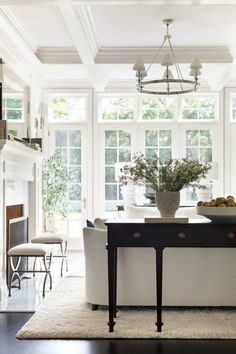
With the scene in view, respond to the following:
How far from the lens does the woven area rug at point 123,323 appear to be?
3.64 meters

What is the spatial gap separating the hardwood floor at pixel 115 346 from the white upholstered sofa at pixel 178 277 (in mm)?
760

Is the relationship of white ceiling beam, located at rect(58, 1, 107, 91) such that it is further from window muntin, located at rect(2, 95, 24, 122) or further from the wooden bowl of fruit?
the wooden bowl of fruit

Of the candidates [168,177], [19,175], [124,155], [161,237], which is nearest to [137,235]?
[161,237]

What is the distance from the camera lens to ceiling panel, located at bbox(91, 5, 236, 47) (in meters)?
5.16

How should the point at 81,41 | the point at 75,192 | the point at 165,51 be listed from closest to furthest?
the point at 81,41 < the point at 165,51 < the point at 75,192

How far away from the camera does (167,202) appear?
13.1 ft

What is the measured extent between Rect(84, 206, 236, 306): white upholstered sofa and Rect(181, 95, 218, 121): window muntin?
468cm

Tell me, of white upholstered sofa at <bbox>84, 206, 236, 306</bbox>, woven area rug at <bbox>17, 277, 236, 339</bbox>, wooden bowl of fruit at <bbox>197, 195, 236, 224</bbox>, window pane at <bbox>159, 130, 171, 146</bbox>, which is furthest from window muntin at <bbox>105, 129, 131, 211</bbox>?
wooden bowl of fruit at <bbox>197, 195, 236, 224</bbox>

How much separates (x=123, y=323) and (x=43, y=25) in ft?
11.8

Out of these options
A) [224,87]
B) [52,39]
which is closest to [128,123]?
[224,87]

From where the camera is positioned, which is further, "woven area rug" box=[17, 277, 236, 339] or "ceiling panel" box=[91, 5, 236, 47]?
"ceiling panel" box=[91, 5, 236, 47]

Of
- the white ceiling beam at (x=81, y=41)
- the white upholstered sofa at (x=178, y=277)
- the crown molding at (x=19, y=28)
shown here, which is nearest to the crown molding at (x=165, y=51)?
the white ceiling beam at (x=81, y=41)

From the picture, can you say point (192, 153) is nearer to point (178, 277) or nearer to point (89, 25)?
point (89, 25)

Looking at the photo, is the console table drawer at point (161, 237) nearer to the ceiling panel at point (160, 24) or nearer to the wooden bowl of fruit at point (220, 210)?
the wooden bowl of fruit at point (220, 210)
